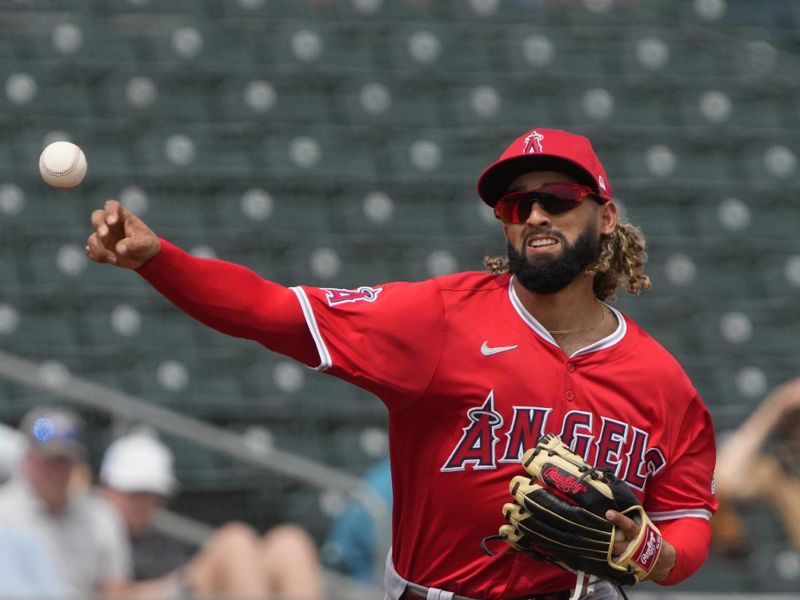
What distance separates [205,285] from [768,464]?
3914 mm

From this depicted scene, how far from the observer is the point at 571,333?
123 inches

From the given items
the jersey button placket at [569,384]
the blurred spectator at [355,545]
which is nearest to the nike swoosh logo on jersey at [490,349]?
the jersey button placket at [569,384]

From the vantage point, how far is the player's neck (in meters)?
3.11

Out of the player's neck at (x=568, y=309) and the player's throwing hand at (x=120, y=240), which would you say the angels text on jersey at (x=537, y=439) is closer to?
the player's neck at (x=568, y=309)

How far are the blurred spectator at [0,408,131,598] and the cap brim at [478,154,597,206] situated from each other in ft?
7.55

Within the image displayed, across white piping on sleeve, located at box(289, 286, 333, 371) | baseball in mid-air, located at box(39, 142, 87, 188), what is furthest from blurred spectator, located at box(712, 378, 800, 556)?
baseball in mid-air, located at box(39, 142, 87, 188)

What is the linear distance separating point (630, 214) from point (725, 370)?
1.10 meters

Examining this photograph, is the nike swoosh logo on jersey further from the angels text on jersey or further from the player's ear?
the player's ear

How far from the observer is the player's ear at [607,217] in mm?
3152

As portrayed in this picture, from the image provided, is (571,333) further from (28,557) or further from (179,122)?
(179,122)

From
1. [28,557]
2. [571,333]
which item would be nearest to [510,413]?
[571,333]

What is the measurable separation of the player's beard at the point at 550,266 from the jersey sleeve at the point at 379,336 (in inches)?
7.9

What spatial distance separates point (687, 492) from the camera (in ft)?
10.2

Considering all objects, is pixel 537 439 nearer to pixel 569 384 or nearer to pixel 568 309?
pixel 569 384
